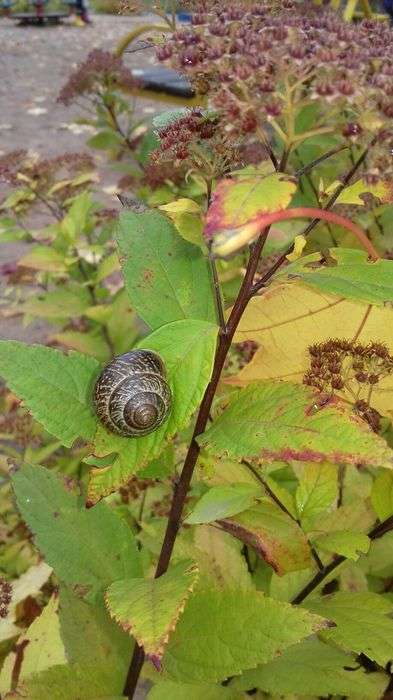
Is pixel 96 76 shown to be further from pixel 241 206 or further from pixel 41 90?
pixel 41 90

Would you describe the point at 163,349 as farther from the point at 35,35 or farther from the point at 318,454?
the point at 35,35

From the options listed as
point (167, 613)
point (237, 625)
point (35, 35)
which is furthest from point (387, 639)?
point (35, 35)

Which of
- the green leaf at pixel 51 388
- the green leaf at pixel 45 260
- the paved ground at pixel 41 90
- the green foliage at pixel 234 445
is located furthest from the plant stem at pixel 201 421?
the paved ground at pixel 41 90

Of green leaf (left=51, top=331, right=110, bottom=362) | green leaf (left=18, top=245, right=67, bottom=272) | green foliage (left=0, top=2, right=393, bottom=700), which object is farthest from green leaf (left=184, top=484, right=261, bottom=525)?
green leaf (left=18, top=245, right=67, bottom=272)

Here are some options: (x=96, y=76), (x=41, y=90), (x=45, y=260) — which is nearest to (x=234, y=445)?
(x=45, y=260)

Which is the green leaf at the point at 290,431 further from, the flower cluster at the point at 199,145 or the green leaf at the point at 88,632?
the green leaf at the point at 88,632

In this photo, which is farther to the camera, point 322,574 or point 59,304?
point 59,304

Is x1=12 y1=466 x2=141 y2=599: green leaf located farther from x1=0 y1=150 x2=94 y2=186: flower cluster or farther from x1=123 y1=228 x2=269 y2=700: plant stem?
x1=0 y1=150 x2=94 y2=186: flower cluster
